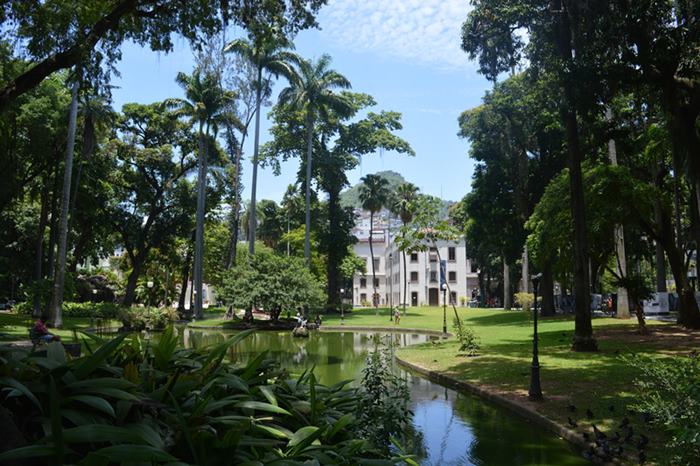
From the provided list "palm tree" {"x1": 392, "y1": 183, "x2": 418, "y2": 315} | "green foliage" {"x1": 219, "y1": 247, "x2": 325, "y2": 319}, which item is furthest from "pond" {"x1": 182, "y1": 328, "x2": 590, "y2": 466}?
"palm tree" {"x1": 392, "y1": 183, "x2": 418, "y2": 315}

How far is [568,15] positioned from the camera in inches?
652

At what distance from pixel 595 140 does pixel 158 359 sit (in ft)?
57.2

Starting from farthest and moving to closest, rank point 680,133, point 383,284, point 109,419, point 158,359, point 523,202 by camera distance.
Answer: point 383,284
point 523,202
point 680,133
point 158,359
point 109,419

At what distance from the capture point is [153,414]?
2.81 m

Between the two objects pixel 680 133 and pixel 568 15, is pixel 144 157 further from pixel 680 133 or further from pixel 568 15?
pixel 680 133

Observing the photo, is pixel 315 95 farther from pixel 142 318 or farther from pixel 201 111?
pixel 142 318

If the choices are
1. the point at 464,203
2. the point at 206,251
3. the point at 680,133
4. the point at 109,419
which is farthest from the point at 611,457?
the point at 206,251

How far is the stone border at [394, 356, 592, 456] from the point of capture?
8.33 metres

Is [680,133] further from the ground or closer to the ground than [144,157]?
→ closer to the ground

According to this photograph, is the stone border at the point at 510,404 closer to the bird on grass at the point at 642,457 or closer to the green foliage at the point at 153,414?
the bird on grass at the point at 642,457

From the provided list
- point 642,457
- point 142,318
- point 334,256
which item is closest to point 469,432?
point 642,457

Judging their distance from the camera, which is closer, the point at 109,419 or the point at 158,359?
the point at 109,419

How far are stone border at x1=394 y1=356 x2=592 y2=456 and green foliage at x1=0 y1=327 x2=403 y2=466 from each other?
5.94m

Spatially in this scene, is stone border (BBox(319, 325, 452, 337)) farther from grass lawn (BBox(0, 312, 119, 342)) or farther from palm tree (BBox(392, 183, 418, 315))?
palm tree (BBox(392, 183, 418, 315))
